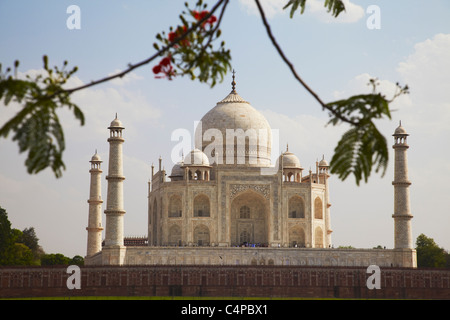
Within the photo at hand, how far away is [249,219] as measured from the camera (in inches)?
1683

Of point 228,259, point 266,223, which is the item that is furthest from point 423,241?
point 228,259

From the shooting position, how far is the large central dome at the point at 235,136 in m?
44.4

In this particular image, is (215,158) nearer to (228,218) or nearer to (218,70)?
(228,218)

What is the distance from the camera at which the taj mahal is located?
126 ft

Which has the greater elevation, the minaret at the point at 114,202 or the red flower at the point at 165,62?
the minaret at the point at 114,202

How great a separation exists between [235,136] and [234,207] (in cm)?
465

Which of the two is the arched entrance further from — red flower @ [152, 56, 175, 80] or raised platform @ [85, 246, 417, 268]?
red flower @ [152, 56, 175, 80]

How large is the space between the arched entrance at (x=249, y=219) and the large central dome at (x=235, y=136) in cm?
230

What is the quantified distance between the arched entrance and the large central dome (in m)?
2.30

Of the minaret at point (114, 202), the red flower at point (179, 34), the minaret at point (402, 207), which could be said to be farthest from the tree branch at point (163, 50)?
the minaret at point (402, 207)

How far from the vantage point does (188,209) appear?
4134 cm

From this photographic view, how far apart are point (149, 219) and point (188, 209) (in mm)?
5794

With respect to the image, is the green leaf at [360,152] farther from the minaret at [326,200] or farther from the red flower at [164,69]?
the minaret at [326,200]

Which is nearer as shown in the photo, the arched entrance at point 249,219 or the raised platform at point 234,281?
the raised platform at point 234,281
